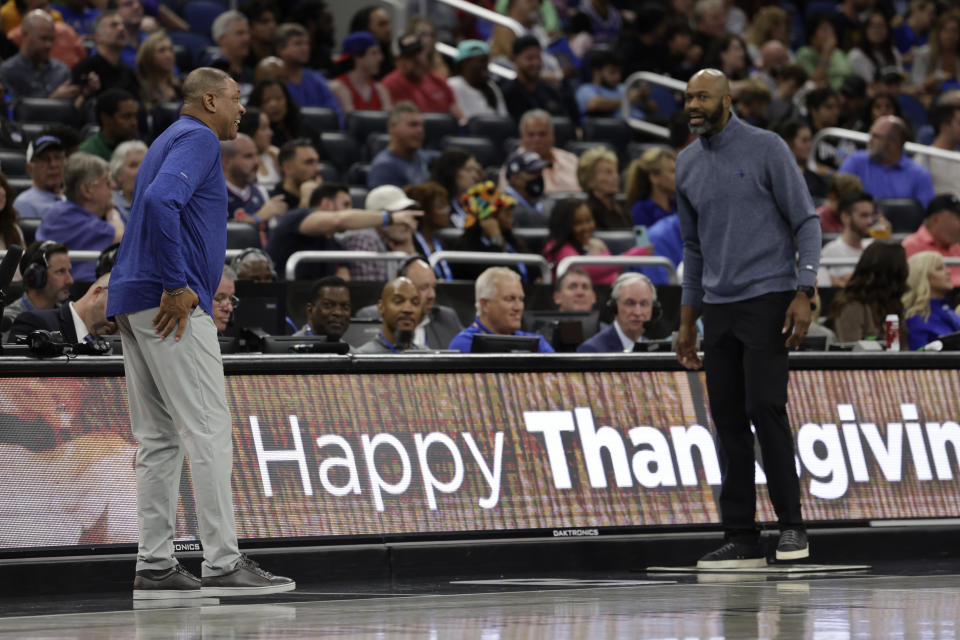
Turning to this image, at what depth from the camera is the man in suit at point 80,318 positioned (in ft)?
28.0

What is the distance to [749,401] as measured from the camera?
24.9 feet

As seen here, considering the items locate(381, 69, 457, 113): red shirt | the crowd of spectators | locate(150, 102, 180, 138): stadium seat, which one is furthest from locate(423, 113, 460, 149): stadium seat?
locate(150, 102, 180, 138): stadium seat

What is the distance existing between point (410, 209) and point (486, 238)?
→ 833 millimetres

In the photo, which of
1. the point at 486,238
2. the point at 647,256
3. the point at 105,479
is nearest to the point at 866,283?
the point at 647,256

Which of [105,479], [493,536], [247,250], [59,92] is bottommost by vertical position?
[493,536]

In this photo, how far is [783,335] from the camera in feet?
24.9

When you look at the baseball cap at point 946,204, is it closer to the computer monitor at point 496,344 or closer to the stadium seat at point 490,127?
the stadium seat at point 490,127

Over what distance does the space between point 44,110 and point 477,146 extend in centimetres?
376

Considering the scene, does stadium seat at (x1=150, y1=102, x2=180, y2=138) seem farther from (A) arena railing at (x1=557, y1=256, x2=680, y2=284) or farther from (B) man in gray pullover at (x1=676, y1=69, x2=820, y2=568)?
(B) man in gray pullover at (x1=676, y1=69, x2=820, y2=568)

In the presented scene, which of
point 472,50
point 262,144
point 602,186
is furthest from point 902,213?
point 262,144

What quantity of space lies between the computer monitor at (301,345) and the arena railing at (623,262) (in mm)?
2950

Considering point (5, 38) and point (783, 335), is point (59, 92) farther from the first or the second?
point (783, 335)

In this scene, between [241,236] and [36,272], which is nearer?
[36,272]

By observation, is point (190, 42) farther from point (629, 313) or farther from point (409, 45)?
point (629, 313)
